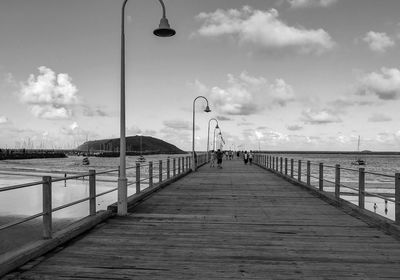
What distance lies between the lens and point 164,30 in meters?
10.4

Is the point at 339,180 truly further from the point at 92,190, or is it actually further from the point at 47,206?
the point at 47,206

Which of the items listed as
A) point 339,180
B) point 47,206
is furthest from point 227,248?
point 339,180

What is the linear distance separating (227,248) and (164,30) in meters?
6.13

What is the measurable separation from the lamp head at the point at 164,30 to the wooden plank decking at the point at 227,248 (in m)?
4.55

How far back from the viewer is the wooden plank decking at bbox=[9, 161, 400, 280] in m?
5.22

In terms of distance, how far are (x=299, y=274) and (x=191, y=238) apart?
2457 mm

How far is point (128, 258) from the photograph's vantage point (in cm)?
584

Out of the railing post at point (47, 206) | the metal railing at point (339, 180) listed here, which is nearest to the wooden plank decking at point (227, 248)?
the railing post at point (47, 206)

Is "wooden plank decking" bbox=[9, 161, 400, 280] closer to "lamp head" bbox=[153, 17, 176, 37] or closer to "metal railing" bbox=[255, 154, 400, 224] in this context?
"metal railing" bbox=[255, 154, 400, 224]

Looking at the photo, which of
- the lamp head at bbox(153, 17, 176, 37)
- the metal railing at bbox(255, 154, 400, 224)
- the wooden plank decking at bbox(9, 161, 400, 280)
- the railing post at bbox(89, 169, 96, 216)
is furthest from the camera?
the lamp head at bbox(153, 17, 176, 37)

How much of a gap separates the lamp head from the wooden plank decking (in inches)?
179

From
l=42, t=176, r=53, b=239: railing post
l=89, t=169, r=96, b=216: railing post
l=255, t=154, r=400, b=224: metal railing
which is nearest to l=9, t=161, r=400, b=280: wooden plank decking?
l=42, t=176, r=53, b=239: railing post

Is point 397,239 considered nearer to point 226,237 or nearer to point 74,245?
point 226,237

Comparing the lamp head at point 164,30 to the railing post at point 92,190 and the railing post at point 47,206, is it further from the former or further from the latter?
the railing post at point 47,206
